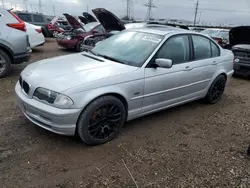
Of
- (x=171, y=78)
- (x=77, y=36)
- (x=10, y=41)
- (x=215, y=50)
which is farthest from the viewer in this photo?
(x=77, y=36)

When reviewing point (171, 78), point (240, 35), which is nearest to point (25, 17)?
point (240, 35)

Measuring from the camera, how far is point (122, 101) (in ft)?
11.0

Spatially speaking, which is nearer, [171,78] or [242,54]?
[171,78]

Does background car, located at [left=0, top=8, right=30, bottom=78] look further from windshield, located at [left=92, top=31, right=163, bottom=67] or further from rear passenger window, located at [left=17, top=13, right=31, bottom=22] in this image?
rear passenger window, located at [left=17, top=13, right=31, bottom=22]

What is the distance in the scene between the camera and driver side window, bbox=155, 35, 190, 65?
3.81m

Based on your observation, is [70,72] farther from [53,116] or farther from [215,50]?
[215,50]

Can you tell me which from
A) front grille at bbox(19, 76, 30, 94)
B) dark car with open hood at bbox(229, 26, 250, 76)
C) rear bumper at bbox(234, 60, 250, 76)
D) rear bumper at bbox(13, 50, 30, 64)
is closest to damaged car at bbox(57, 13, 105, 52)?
rear bumper at bbox(13, 50, 30, 64)

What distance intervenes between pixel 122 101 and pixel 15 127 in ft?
5.52

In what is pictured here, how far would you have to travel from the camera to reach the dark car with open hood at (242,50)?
24.4 feet

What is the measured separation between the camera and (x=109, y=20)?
8.49 meters

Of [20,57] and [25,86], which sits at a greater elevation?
[25,86]

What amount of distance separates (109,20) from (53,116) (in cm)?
636

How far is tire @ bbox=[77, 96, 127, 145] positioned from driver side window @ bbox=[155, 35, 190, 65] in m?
1.08

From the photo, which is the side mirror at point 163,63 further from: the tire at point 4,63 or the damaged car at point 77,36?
the damaged car at point 77,36
